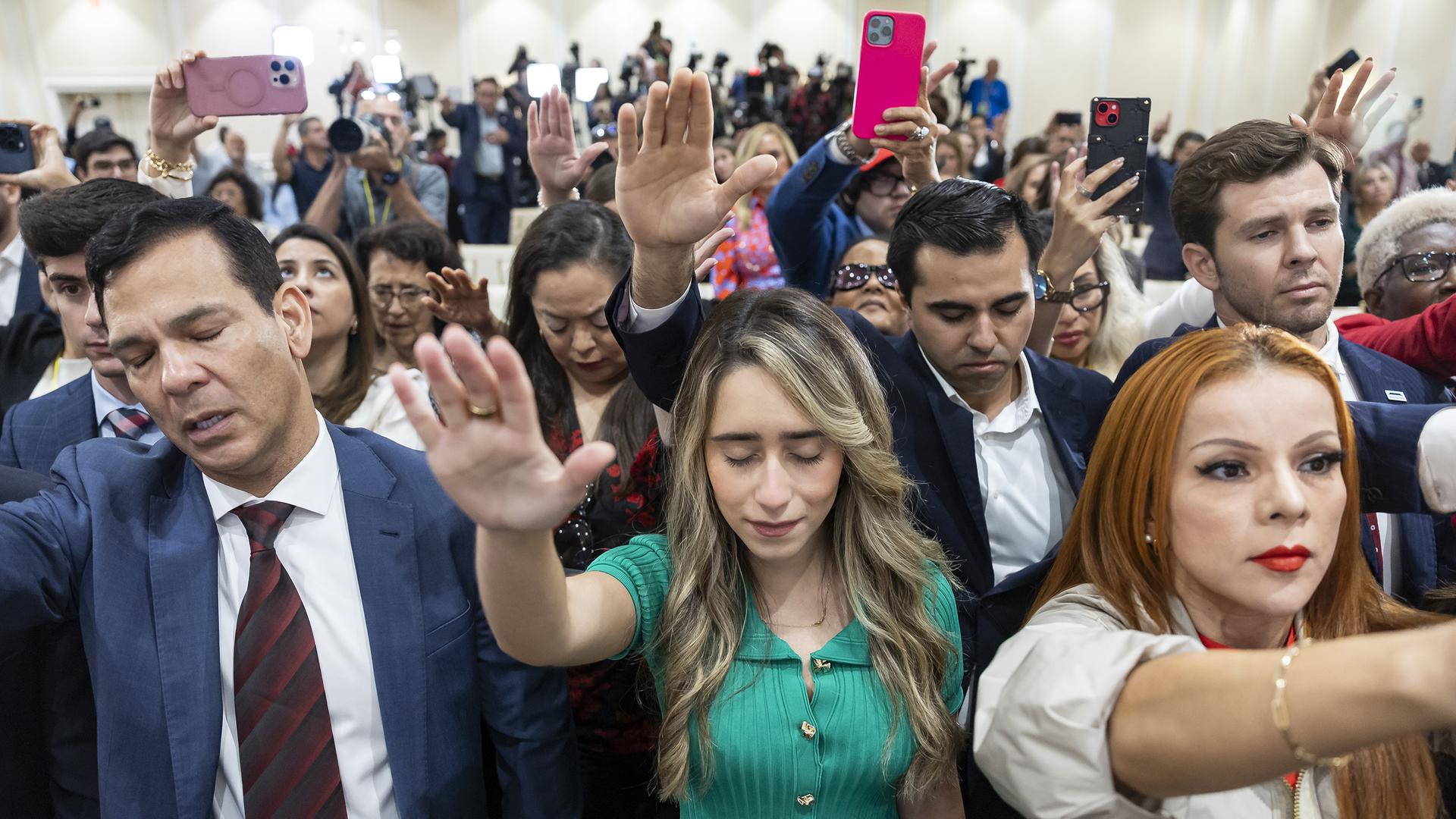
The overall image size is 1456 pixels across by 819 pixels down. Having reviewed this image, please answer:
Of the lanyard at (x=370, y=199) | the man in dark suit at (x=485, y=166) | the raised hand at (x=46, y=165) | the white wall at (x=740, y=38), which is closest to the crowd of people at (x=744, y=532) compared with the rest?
the raised hand at (x=46, y=165)

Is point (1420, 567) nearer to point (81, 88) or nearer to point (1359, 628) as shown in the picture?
point (1359, 628)

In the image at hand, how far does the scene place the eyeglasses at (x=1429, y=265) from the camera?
2176 mm

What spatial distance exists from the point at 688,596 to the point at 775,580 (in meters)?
0.16

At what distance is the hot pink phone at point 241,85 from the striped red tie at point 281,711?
1.27 m

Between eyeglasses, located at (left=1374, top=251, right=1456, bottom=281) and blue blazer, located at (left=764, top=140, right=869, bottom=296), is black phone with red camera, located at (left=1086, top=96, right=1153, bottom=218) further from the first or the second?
eyeglasses, located at (left=1374, top=251, right=1456, bottom=281)

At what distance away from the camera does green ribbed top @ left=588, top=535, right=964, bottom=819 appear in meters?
1.35

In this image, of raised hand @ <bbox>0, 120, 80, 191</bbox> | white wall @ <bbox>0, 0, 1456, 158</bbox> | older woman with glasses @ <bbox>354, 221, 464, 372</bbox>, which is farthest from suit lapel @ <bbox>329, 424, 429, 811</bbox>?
white wall @ <bbox>0, 0, 1456, 158</bbox>

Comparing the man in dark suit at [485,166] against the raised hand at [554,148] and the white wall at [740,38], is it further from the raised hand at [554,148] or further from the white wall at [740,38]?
the raised hand at [554,148]

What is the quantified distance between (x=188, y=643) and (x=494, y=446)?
625 millimetres

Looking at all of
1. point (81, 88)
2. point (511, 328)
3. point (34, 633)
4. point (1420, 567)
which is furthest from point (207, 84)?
point (81, 88)

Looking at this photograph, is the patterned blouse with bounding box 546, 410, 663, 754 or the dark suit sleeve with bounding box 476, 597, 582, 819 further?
the patterned blouse with bounding box 546, 410, 663, 754

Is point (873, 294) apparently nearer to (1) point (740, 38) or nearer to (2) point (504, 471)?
(2) point (504, 471)

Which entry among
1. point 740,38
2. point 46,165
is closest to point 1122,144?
point 46,165

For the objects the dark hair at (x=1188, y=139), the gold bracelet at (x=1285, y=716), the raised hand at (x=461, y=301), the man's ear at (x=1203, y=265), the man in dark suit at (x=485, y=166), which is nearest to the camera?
the gold bracelet at (x=1285, y=716)
